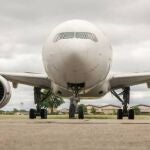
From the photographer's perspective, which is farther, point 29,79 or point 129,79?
point 29,79

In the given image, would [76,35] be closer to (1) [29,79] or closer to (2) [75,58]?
(2) [75,58]

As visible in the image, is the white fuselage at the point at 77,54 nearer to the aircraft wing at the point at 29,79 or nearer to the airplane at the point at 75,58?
the airplane at the point at 75,58

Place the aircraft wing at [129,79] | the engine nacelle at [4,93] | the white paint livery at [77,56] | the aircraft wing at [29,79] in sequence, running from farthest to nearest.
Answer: the aircraft wing at [29,79] < the aircraft wing at [129,79] < the engine nacelle at [4,93] < the white paint livery at [77,56]

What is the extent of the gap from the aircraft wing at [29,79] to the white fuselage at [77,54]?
3499mm

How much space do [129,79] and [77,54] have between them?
6.79 m

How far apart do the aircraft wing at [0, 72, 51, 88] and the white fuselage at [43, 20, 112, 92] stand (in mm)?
3499

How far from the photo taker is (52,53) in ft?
65.2

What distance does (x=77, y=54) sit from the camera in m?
18.4

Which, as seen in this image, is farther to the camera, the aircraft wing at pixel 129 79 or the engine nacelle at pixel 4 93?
the aircraft wing at pixel 129 79

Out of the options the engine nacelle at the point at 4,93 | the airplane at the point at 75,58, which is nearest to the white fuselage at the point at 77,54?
the airplane at the point at 75,58

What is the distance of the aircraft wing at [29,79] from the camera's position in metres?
24.5

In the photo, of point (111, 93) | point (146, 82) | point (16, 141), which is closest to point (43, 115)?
point (111, 93)

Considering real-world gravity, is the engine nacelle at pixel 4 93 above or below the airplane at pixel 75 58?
below

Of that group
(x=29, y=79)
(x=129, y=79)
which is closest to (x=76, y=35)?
(x=129, y=79)
